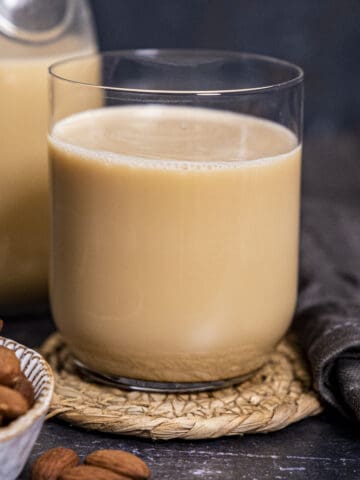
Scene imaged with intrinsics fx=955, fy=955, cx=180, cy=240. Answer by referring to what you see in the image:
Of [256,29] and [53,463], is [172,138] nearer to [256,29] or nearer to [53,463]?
[53,463]

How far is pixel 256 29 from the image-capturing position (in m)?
1.87

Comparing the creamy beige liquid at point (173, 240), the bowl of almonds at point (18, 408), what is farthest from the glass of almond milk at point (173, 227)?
the bowl of almonds at point (18, 408)

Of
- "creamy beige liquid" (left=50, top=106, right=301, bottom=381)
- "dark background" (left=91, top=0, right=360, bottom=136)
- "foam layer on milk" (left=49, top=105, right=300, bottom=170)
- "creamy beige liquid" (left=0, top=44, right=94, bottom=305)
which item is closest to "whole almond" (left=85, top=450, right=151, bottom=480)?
"creamy beige liquid" (left=50, top=106, right=301, bottom=381)

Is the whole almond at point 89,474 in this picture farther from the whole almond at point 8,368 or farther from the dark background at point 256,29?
the dark background at point 256,29

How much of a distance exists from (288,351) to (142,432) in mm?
259

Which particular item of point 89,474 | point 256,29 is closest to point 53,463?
point 89,474

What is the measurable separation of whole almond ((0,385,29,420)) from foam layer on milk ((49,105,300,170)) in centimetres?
25

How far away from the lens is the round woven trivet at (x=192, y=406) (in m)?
0.93

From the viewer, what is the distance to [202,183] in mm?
913

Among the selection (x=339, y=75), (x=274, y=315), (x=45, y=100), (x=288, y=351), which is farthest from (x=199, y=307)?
(x=339, y=75)

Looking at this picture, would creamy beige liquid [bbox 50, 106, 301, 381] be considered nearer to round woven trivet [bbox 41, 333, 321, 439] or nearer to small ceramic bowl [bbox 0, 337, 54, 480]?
round woven trivet [bbox 41, 333, 321, 439]

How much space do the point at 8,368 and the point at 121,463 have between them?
0.13m

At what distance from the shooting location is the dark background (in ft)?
5.99

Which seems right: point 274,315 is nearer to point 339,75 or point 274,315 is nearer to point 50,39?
point 50,39
